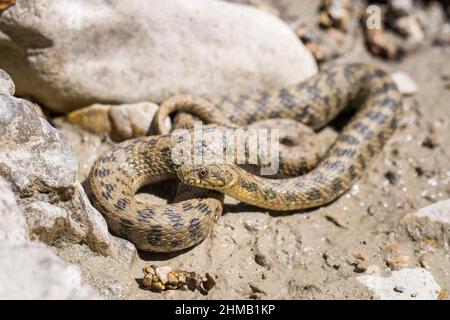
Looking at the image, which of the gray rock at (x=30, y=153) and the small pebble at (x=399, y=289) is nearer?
the gray rock at (x=30, y=153)

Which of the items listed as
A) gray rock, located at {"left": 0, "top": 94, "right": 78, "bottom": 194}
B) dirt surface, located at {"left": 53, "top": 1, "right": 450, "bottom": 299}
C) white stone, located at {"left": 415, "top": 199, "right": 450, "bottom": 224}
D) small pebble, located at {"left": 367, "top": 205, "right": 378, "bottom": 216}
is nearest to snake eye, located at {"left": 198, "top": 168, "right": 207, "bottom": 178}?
dirt surface, located at {"left": 53, "top": 1, "right": 450, "bottom": 299}

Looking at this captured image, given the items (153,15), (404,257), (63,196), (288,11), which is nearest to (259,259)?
(404,257)

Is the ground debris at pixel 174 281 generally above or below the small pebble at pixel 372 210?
below

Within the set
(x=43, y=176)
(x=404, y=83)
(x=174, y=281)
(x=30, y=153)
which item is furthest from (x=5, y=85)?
(x=404, y=83)

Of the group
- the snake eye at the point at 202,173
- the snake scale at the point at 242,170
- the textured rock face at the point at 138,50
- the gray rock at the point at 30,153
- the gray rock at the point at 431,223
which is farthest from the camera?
the textured rock face at the point at 138,50

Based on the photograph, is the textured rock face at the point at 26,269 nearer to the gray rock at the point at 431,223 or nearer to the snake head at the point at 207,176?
the snake head at the point at 207,176

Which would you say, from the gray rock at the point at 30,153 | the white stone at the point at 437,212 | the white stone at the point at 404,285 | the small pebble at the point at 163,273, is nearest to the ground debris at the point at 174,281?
the small pebble at the point at 163,273

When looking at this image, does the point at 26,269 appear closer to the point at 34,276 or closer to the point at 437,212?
the point at 34,276

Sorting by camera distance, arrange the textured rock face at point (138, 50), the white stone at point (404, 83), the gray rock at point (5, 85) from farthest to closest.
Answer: the white stone at point (404, 83) < the textured rock face at point (138, 50) < the gray rock at point (5, 85)
